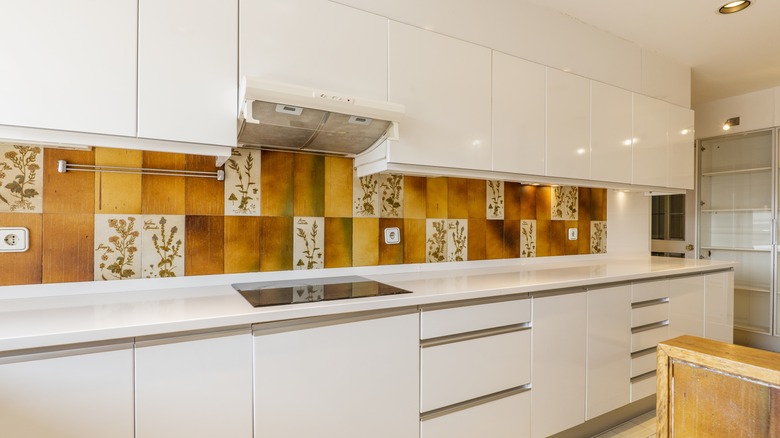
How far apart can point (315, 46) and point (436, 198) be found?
1105mm

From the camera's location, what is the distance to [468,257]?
2465 millimetres

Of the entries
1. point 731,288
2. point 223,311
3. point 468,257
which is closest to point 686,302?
point 731,288

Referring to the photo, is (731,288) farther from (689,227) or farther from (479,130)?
(479,130)

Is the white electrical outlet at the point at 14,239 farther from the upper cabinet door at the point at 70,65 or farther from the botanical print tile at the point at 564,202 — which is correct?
the botanical print tile at the point at 564,202

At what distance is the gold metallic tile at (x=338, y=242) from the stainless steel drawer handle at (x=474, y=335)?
651 millimetres

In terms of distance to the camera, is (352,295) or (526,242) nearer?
(352,295)

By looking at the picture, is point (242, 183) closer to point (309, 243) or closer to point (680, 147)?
point (309, 243)

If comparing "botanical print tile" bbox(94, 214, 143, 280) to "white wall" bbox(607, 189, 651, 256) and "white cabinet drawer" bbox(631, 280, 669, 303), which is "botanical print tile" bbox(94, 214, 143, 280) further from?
"white wall" bbox(607, 189, 651, 256)

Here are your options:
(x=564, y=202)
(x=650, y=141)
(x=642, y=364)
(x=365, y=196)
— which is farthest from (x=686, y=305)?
(x=365, y=196)

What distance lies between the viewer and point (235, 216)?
71.0 inches

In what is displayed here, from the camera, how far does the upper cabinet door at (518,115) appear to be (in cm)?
213

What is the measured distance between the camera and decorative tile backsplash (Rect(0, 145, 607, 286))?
1488 mm

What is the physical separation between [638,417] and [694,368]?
2.24 metres

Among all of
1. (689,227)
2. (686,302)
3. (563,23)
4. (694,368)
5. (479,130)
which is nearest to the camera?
(694,368)
